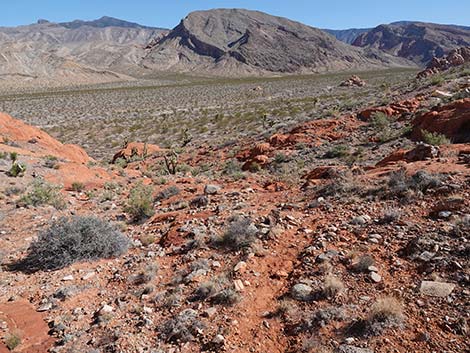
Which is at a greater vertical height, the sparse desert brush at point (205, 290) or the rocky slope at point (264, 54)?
the rocky slope at point (264, 54)

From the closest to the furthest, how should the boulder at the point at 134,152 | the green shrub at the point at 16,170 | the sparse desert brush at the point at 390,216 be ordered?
the sparse desert brush at the point at 390,216
the green shrub at the point at 16,170
the boulder at the point at 134,152

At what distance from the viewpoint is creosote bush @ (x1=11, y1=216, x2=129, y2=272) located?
291 inches

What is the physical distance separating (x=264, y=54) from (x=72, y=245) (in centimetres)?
16859

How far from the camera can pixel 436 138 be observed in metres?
11.8

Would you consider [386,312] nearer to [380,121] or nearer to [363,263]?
[363,263]

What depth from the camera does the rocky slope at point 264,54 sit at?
161000mm

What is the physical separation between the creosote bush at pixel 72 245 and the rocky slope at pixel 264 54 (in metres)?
148

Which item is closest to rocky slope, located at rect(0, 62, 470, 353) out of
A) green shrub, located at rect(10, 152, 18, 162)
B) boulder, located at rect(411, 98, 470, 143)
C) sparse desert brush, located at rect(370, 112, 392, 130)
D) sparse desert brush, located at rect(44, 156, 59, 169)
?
boulder, located at rect(411, 98, 470, 143)

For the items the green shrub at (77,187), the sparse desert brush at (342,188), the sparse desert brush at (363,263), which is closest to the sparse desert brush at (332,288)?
the sparse desert brush at (363,263)

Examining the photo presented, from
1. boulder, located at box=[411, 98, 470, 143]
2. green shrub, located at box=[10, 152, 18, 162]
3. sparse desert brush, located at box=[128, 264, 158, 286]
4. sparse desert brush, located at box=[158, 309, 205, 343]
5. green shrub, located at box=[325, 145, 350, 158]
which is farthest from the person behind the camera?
green shrub, located at box=[325, 145, 350, 158]

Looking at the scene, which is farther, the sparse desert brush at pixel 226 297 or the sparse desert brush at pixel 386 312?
the sparse desert brush at pixel 226 297

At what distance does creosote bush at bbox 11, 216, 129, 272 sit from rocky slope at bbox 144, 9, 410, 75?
486 feet

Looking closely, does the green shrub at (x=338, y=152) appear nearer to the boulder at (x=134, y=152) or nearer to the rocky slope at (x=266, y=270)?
the rocky slope at (x=266, y=270)

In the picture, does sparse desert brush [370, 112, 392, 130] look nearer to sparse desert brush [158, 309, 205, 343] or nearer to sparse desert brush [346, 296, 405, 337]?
sparse desert brush [346, 296, 405, 337]
